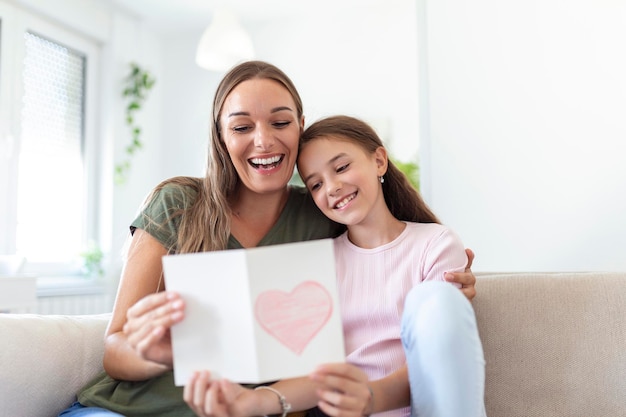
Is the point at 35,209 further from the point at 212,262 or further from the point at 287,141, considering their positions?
the point at 212,262

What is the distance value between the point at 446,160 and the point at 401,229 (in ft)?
2.01

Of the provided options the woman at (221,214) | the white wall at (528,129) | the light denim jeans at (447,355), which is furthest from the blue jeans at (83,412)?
the white wall at (528,129)

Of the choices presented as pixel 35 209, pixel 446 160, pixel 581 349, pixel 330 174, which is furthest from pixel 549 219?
pixel 35 209

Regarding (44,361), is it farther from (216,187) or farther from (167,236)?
(216,187)

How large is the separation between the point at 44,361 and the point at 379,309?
0.61 metres

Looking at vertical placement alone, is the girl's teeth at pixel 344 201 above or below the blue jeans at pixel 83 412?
above

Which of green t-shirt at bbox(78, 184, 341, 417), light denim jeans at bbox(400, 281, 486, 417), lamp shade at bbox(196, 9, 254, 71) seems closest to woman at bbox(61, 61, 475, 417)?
green t-shirt at bbox(78, 184, 341, 417)

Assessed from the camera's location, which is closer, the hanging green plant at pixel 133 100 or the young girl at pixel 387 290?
the young girl at pixel 387 290

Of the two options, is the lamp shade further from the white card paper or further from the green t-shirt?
the white card paper

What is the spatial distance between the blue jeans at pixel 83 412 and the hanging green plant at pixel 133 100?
8.81 ft

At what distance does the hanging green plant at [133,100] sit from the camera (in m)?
3.72

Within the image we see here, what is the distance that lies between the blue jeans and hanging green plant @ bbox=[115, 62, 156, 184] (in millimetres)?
2686

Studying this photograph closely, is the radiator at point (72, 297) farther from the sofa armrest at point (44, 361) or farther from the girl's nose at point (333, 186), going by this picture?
the girl's nose at point (333, 186)

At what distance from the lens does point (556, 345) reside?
122 centimetres
